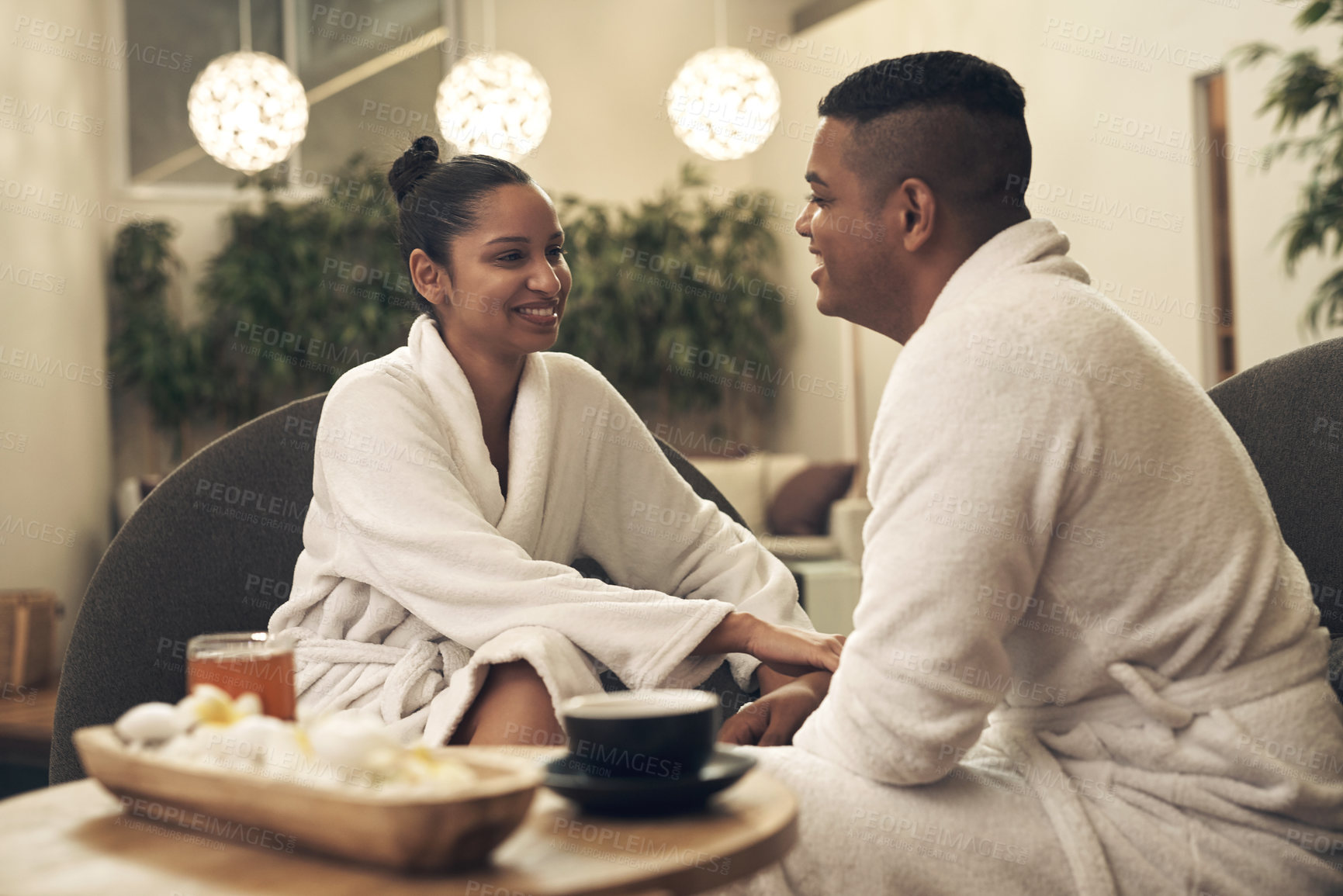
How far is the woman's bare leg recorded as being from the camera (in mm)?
1385

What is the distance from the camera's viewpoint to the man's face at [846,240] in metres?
1.32

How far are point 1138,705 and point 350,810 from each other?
744 mm

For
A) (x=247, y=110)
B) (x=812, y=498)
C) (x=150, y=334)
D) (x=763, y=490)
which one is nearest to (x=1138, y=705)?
(x=812, y=498)

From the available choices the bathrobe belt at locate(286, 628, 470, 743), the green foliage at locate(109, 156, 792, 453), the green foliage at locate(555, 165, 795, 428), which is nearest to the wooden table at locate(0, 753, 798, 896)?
the bathrobe belt at locate(286, 628, 470, 743)

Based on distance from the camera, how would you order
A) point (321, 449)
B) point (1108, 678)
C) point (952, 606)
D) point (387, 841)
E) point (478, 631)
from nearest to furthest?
point (387, 841) → point (952, 606) → point (1108, 678) → point (478, 631) → point (321, 449)

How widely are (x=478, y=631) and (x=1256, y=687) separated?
0.86 metres

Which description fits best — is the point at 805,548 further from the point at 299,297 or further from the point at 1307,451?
the point at 1307,451

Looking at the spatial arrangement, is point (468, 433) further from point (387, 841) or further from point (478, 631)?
point (387, 841)

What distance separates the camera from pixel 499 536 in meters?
1.54

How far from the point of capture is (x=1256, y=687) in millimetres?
1103

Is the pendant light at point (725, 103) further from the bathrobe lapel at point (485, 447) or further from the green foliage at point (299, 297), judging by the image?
the bathrobe lapel at point (485, 447)

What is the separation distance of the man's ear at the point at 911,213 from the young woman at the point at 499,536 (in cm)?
53

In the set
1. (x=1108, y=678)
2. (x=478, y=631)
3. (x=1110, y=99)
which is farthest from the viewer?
(x=1110, y=99)

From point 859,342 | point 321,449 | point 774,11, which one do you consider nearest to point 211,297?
point 859,342
